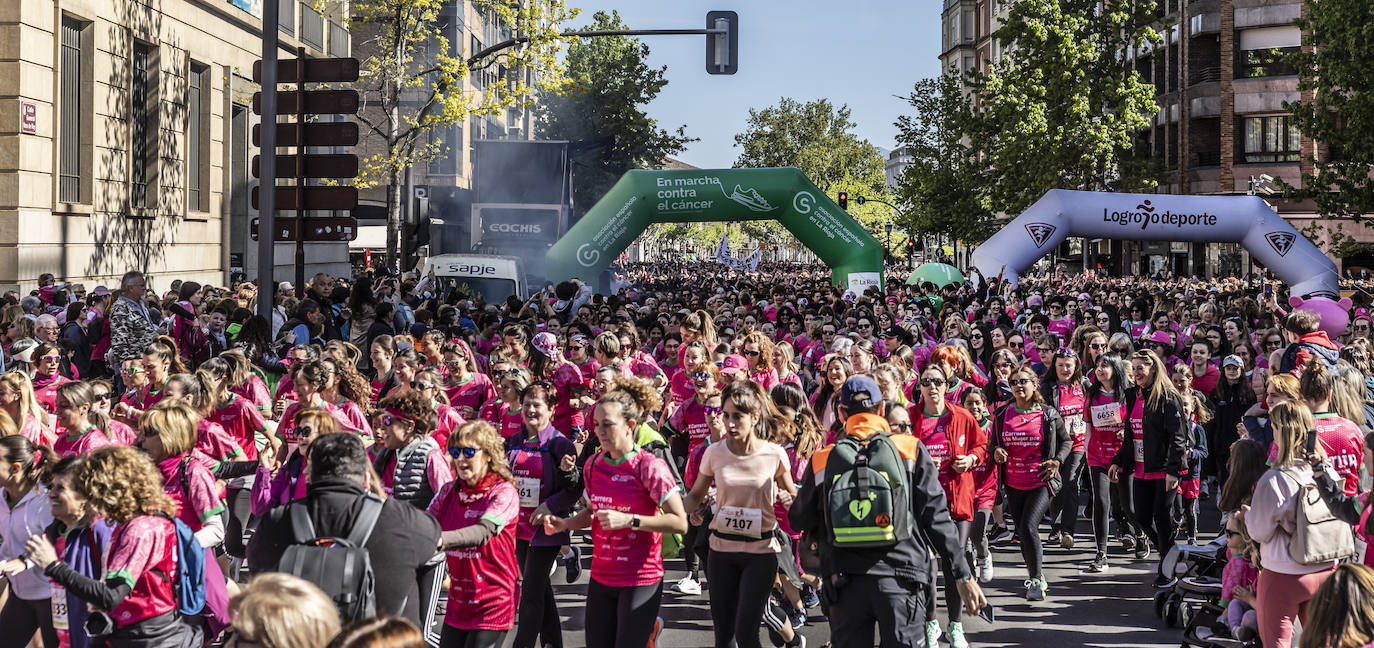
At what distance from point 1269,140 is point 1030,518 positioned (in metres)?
46.6

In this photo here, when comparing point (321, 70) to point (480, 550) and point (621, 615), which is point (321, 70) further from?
point (621, 615)

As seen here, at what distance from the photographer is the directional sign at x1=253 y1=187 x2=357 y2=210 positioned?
1357 cm

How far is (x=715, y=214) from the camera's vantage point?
91.7 ft

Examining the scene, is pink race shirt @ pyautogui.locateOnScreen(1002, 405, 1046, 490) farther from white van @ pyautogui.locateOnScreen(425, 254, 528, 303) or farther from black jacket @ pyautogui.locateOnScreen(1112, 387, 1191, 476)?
white van @ pyautogui.locateOnScreen(425, 254, 528, 303)

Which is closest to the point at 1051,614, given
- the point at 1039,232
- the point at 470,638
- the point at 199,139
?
the point at 470,638

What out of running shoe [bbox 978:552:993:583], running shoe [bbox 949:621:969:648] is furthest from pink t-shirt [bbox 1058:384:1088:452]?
running shoe [bbox 949:621:969:648]

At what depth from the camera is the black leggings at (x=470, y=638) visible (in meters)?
6.46

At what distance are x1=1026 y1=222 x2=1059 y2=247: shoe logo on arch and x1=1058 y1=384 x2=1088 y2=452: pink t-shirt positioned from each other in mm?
16856

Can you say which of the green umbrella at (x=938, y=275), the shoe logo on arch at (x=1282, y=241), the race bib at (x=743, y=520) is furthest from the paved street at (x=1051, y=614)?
the green umbrella at (x=938, y=275)

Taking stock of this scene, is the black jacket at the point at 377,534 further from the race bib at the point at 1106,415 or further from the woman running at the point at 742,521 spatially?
the race bib at the point at 1106,415

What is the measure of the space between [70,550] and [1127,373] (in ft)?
25.6

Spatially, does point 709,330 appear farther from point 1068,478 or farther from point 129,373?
point 129,373

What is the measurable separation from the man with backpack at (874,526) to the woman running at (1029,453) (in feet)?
11.2

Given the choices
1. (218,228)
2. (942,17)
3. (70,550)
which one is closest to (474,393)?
(70,550)
